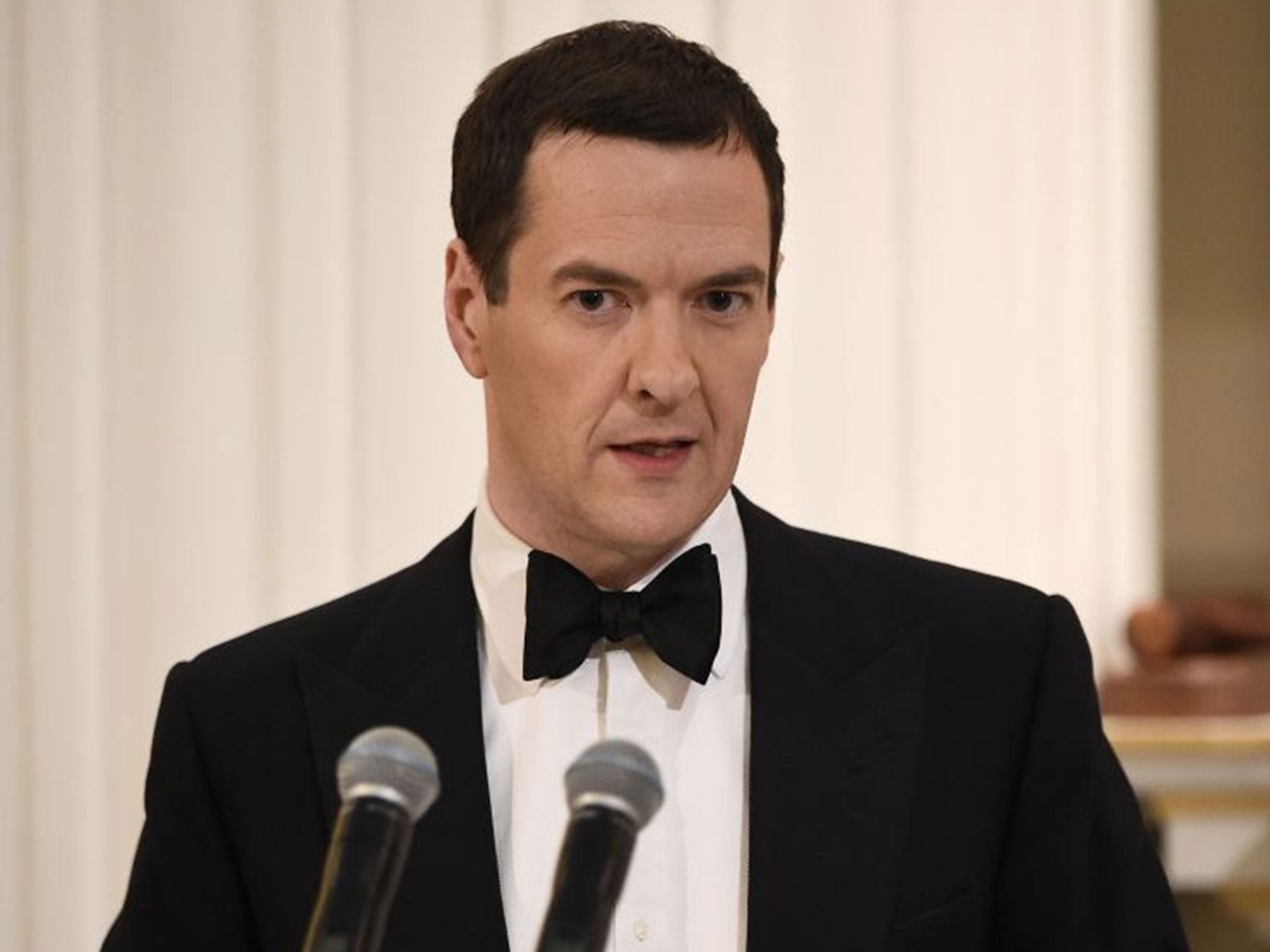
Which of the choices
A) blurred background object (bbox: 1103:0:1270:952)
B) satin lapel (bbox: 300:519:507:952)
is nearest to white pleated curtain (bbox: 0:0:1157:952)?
satin lapel (bbox: 300:519:507:952)

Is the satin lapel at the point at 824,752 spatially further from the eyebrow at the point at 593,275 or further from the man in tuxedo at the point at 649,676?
the eyebrow at the point at 593,275

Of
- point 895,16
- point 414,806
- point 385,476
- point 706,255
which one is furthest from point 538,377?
point 895,16

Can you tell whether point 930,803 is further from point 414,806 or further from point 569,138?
point 414,806

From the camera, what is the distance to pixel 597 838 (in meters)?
0.97

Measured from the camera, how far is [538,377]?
162 centimetres

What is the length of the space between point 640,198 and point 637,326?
0.09 m

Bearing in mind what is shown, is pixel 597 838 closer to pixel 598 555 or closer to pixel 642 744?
pixel 642 744

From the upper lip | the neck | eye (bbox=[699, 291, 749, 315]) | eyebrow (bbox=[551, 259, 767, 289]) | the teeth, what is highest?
eyebrow (bbox=[551, 259, 767, 289])

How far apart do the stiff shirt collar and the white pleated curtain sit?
940mm

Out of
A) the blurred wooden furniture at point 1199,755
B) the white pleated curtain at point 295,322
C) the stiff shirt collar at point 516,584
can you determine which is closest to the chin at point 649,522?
the stiff shirt collar at point 516,584

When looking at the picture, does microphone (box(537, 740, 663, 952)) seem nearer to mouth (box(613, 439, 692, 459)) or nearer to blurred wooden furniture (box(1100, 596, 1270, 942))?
mouth (box(613, 439, 692, 459))

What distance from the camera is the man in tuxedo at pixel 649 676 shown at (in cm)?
158

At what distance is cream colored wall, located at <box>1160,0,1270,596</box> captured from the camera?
4270 millimetres

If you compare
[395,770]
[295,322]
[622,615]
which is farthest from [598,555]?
[295,322]
